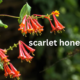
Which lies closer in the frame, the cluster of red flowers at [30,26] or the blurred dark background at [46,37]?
the cluster of red flowers at [30,26]

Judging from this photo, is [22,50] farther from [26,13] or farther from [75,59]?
[75,59]

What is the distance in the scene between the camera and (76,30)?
1.72 metres

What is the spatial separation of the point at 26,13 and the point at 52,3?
0.86 meters

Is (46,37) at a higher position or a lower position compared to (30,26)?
higher

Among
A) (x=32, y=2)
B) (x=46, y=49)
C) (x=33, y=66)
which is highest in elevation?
(x=32, y=2)

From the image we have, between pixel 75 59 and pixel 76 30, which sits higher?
pixel 76 30

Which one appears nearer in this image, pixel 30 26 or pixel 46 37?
pixel 30 26

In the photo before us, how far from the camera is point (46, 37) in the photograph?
149 cm

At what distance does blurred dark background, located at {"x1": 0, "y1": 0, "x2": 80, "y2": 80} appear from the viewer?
1.32m

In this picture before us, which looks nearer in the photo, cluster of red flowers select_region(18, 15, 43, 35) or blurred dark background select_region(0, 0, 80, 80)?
cluster of red flowers select_region(18, 15, 43, 35)

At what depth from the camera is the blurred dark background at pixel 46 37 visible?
51.8 inches

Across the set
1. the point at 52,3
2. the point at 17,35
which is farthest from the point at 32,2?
the point at 17,35

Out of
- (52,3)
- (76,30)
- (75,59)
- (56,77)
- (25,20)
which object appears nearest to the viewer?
(25,20)

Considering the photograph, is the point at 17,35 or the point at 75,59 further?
the point at 75,59
